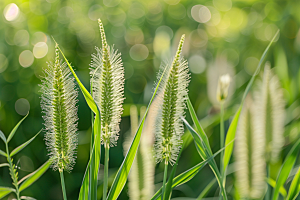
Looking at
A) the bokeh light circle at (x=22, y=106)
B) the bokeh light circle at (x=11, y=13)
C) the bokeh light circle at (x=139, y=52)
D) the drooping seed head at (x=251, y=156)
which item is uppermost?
the bokeh light circle at (x=11, y=13)

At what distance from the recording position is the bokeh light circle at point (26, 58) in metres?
0.84

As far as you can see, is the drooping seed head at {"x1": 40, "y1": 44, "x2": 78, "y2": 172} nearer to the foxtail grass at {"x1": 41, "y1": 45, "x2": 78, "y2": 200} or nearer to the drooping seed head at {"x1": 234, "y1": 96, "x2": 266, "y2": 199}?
the foxtail grass at {"x1": 41, "y1": 45, "x2": 78, "y2": 200}

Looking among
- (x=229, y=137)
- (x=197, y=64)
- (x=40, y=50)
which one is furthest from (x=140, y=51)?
(x=229, y=137)

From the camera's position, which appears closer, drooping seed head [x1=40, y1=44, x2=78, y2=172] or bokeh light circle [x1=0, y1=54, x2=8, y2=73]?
drooping seed head [x1=40, y1=44, x2=78, y2=172]

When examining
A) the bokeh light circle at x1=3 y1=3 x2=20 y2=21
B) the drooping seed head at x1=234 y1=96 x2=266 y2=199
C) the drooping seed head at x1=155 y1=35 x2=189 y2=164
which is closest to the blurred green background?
the bokeh light circle at x1=3 y1=3 x2=20 y2=21

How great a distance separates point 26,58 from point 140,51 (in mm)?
367

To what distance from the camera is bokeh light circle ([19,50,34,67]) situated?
2.74 ft

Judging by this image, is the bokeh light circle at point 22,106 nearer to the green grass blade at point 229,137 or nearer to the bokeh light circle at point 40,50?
the bokeh light circle at point 40,50

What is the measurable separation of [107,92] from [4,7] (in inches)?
31.1

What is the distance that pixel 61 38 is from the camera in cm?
88

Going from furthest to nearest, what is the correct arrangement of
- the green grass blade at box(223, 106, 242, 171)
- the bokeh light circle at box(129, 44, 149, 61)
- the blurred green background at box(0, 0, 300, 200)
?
1. the bokeh light circle at box(129, 44, 149, 61)
2. the blurred green background at box(0, 0, 300, 200)
3. the green grass blade at box(223, 106, 242, 171)

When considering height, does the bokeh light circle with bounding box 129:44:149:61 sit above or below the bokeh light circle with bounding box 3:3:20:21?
below

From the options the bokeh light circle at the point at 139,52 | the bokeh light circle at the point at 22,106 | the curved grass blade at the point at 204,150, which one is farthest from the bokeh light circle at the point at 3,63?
the curved grass blade at the point at 204,150

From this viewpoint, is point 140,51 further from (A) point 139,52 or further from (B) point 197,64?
(B) point 197,64
